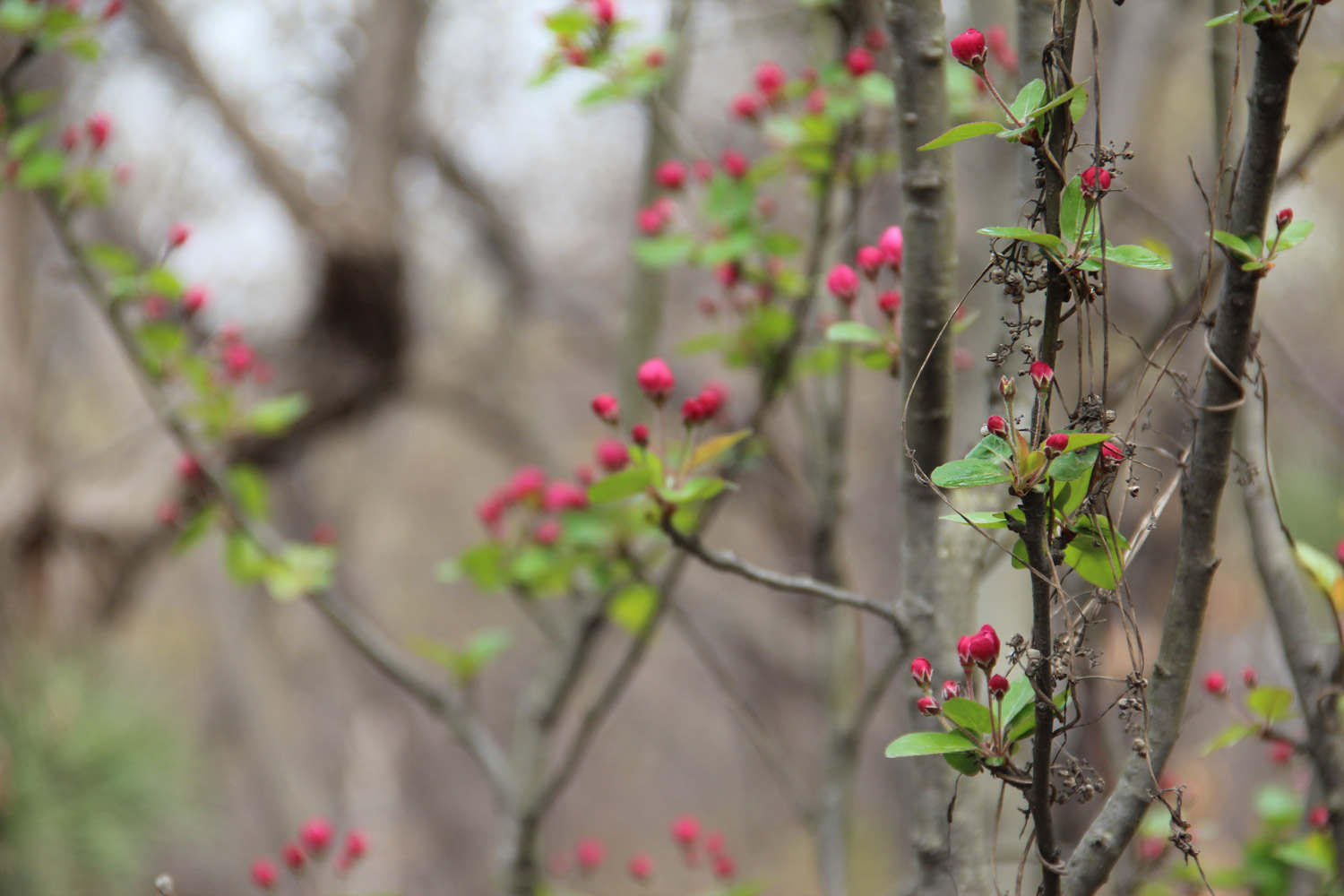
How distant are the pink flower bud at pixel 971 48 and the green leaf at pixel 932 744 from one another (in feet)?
1.38

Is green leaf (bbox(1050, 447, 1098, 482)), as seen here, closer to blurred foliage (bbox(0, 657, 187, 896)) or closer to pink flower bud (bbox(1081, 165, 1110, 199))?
pink flower bud (bbox(1081, 165, 1110, 199))

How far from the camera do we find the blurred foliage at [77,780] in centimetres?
258

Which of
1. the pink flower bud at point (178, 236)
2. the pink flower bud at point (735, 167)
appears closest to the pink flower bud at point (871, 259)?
the pink flower bud at point (735, 167)

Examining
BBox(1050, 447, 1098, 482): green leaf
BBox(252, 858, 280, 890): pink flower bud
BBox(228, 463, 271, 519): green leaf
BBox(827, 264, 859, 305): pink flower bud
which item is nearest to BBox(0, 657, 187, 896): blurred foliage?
BBox(228, 463, 271, 519): green leaf

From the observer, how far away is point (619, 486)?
0.92 m

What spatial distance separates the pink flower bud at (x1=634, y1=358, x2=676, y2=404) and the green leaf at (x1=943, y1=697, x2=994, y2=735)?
0.44 metres

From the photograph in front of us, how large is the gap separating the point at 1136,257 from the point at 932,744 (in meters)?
0.33

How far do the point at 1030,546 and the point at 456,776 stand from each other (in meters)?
6.59

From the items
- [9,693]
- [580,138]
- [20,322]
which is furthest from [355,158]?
[580,138]

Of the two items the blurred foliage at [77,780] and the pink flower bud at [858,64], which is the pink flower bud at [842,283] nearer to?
the pink flower bud at [858,64]

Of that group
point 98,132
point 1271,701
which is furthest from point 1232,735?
point 98,132

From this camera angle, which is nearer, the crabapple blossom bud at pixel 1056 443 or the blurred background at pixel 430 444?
the crabapple blossom bud at pixel 1056 443

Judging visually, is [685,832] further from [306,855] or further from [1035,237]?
[1035,237]

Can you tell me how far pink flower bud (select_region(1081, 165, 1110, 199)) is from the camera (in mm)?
575
